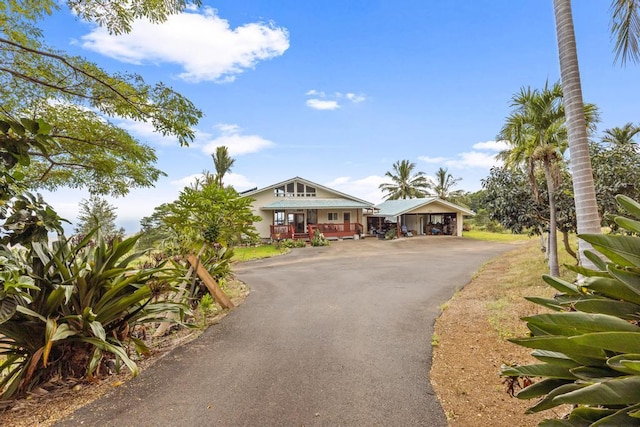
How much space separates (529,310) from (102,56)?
9.68 metres

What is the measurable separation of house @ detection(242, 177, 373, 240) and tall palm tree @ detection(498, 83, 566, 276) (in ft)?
55.5

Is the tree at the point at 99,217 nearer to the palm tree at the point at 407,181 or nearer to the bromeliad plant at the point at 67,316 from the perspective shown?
the bromeliad plant at the point at 67,316

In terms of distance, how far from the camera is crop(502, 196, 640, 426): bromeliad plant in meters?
1.10

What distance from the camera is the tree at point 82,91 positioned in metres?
4.88

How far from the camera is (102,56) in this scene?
554 cm

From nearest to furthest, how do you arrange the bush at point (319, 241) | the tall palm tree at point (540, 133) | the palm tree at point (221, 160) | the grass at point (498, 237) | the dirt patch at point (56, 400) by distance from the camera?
1. the dirt patch at point (56, 400)
2. the tall palm tree at point (540, 133)
3. the bush at point (319, 241)
4. the grass at point (498, 237)
5. the palm tree at point (221, 160)

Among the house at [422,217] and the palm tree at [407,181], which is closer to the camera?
the house at [422,217]

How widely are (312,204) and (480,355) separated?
68.3 feet

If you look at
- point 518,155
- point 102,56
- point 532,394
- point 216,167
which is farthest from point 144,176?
point 216,167

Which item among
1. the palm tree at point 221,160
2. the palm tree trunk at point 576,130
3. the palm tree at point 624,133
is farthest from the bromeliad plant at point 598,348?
the palm tree at point 221,160

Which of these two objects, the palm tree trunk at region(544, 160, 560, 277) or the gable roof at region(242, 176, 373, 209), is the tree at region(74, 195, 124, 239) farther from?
the palm tree trunk at region(544, 160, 560, 277)

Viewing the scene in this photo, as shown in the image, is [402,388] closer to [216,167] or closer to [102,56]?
[102,56]

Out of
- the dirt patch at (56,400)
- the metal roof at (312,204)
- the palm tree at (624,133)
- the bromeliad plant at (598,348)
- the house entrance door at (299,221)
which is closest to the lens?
the bromeliad plant at (598,348)

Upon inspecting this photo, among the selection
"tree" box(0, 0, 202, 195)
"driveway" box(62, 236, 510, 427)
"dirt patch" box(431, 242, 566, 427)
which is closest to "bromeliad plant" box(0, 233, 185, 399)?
"driveway" box(62, 236, 510, 427)
